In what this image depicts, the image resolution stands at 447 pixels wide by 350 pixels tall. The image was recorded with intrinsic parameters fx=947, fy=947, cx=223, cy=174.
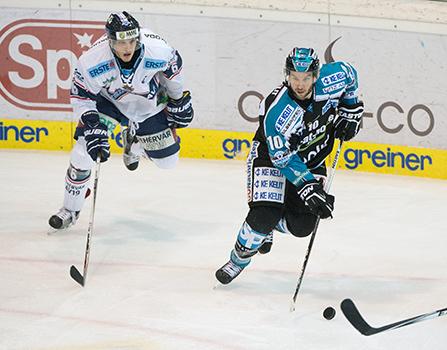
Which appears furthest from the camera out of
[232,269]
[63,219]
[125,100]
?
[63,219]

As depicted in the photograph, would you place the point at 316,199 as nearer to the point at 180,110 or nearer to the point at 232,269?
the point at 232,269

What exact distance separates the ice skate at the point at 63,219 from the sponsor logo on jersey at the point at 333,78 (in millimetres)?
1858

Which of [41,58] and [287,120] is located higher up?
[287,120]

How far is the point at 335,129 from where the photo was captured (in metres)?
4.44

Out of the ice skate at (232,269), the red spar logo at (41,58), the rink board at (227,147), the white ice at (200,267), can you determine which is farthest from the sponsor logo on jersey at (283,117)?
the red spar logo at (41,58)

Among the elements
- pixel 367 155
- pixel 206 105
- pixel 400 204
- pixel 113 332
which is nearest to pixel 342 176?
pixel 367 155

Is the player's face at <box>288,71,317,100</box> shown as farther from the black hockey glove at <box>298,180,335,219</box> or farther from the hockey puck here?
the hockey puck

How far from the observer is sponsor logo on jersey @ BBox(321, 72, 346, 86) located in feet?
13.8

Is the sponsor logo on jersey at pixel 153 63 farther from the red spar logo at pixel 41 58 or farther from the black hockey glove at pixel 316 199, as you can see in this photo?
the red spar logo at pixel 41 58

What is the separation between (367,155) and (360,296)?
110 inches

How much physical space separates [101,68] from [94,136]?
1.13ft

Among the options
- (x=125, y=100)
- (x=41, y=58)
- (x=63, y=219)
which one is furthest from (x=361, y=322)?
(x=41, y=58)

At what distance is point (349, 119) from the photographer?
4.35 m

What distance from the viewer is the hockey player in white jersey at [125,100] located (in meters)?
4.74
